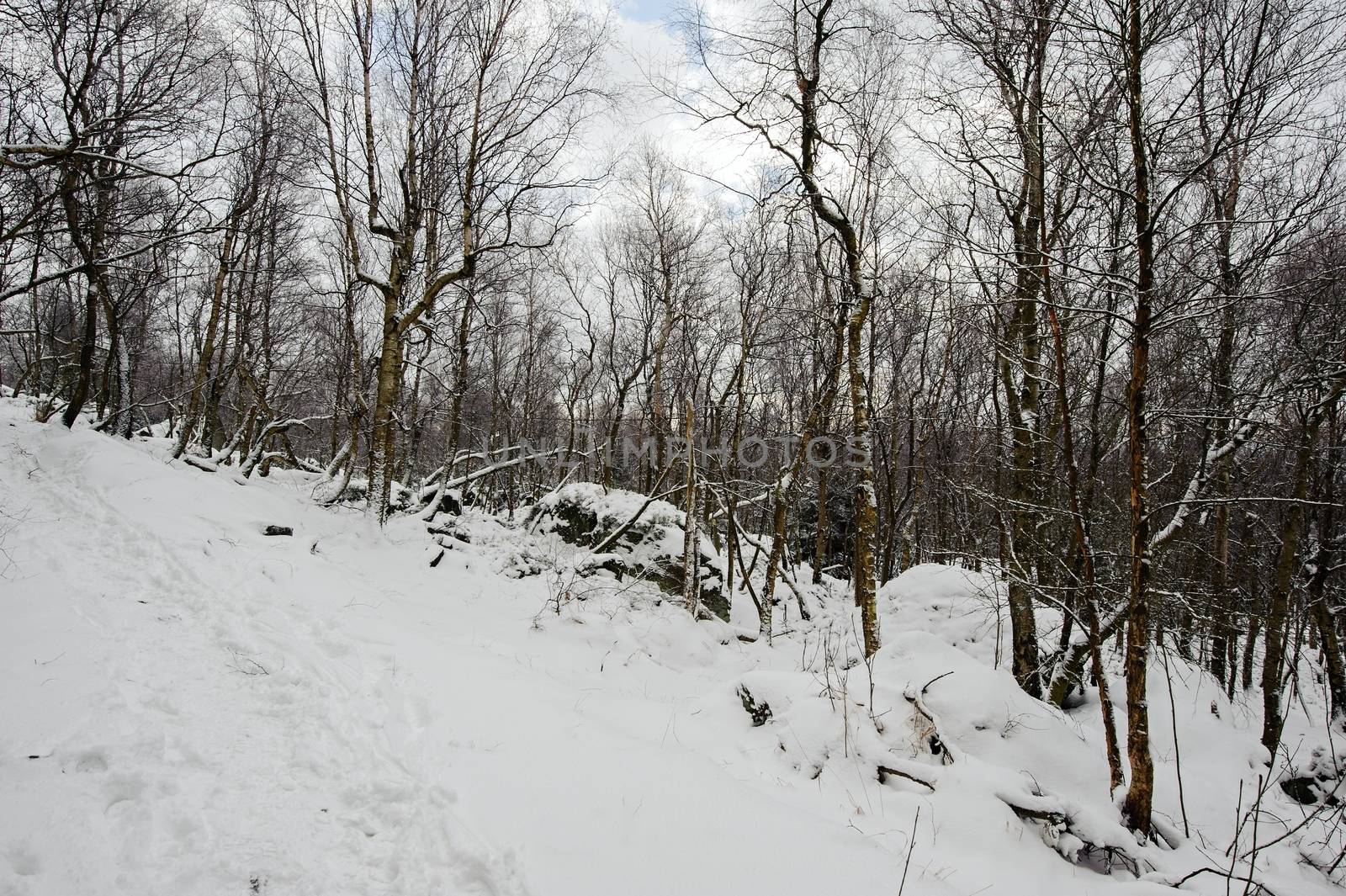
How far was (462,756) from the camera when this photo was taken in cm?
357

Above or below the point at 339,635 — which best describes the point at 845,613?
below

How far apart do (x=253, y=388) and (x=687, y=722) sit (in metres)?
15.6

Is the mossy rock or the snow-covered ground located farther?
the mossy rock

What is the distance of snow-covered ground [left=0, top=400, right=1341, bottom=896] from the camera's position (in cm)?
254

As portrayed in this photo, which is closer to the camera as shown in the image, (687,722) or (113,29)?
(687,722)

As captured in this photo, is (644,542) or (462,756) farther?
(644,542)

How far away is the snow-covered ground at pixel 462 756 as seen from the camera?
2.54 m

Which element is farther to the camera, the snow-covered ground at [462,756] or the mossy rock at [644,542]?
the mossy rock at [644,542]

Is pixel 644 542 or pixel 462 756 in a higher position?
pixel 644 542

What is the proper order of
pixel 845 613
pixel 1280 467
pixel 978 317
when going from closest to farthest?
pixel 978 317
pixel 1280 467
pixel 845 613

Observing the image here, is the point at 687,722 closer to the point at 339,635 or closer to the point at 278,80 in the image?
the point at 339,635

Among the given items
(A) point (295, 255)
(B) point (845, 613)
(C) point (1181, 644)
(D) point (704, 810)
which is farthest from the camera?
(A) point (295, 255)

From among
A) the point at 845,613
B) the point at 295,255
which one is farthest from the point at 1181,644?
the point at 295,255

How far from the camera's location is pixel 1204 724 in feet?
20.2
